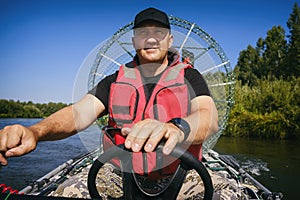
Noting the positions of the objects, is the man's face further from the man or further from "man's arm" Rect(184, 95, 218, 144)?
"man's arm" Rect(184, 95, 218, 144)

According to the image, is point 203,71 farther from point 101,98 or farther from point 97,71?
point 101,98

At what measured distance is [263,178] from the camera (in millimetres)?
6449

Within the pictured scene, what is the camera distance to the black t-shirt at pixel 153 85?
1.45m

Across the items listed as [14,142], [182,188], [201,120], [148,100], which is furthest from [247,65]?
[14,142]

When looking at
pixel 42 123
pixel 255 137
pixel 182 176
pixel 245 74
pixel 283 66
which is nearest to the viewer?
pixel 182 176

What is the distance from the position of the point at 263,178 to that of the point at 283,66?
907 inches

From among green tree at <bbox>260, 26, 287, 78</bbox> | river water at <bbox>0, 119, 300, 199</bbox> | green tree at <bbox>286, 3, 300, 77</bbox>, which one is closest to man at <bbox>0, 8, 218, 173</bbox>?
river water at <bbox>0, 119, 300, 199</bbox>

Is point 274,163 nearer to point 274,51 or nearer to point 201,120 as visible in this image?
point 201,120

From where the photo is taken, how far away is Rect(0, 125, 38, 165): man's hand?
0.85 meters

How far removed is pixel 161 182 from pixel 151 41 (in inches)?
A: 29.1

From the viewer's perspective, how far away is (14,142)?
87 centimetres

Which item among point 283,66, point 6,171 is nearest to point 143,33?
point 6,171

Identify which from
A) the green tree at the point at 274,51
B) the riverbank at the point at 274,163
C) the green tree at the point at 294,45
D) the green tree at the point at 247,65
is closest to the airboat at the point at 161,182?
the riverbank at the point at 274,163

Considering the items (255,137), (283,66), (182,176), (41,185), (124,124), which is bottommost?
(255,137)
